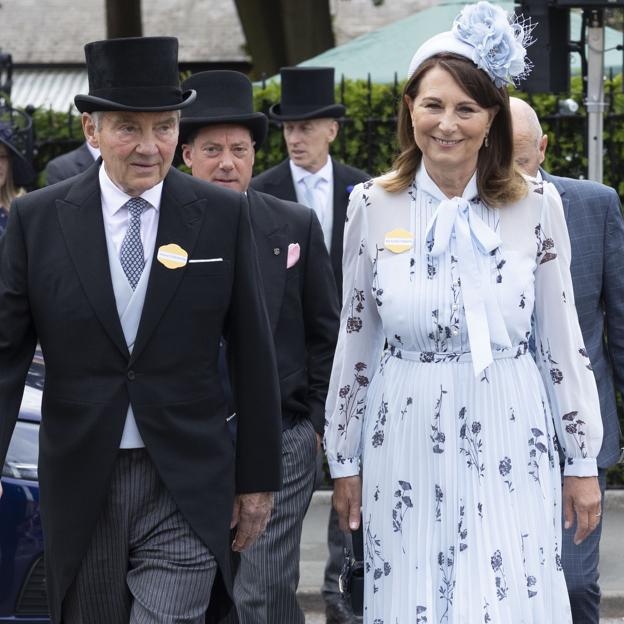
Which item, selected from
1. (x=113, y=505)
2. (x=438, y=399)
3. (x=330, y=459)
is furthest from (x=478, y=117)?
(x=113, y=505)

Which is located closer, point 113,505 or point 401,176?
point 113,505

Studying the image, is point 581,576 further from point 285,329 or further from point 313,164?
point 313,164

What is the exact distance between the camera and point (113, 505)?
4211mm

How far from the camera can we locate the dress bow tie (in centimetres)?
428

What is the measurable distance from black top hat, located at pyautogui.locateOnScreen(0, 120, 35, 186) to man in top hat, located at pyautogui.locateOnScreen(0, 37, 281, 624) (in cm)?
470

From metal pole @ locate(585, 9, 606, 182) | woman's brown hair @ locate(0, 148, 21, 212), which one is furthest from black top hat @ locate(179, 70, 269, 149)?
woman's brown hair @ locate(0, 148, 21, 212)

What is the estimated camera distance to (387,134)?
31.3 feet

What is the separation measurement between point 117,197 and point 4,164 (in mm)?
4780

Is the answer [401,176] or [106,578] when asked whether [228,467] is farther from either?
[401,176]

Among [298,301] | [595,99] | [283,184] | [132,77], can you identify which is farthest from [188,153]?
[595,99]

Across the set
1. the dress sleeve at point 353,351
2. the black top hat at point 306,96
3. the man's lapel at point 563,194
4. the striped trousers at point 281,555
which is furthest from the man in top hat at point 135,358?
the black top hat at point 306,96

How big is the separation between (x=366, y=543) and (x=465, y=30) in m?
1.50

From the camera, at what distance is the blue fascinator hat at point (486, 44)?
4387 mm

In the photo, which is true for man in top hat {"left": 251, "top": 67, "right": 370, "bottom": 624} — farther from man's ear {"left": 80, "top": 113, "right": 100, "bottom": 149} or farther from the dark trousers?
man's ear {"left": 80, "top": 113, "right": 100, "bottom": 149}
